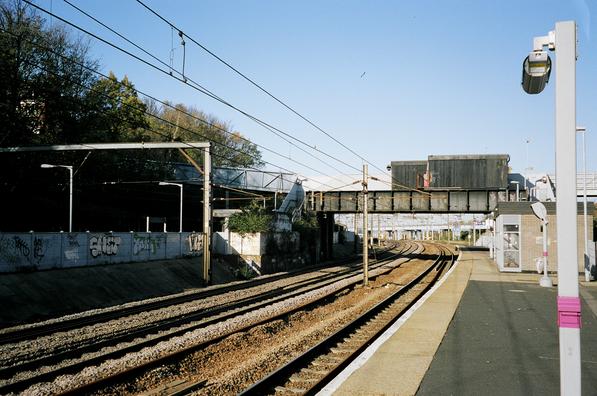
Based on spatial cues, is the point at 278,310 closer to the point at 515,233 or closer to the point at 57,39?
the point at 515,233

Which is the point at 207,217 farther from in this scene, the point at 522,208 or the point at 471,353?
the point at 471,353

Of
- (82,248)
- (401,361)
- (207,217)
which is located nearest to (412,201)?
(207,217)

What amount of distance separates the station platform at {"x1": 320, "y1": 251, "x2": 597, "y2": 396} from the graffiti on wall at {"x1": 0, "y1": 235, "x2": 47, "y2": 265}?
1611 centimetres

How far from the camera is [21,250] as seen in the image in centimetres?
2250

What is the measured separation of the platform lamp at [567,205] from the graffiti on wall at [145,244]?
27.2m

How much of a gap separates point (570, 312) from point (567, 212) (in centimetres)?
101

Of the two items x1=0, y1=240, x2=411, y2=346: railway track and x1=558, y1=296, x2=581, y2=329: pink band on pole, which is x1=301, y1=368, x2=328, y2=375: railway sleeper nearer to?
x1=558, y1=296, x2=581, y2=329: pink band on pole

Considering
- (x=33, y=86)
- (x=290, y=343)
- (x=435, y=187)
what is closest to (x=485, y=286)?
(x=290, y=343)

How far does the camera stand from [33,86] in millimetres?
36594

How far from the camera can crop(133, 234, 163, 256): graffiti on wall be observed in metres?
30.1

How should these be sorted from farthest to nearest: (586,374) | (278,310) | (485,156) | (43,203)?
(485,156)
(43,203)
(278,310)
(586,374)

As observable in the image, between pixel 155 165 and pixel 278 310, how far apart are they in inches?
1271

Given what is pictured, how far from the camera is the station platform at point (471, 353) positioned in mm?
8500

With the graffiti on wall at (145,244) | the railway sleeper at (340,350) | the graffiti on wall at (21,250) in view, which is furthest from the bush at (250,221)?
the railway sleeper at (340,350)
